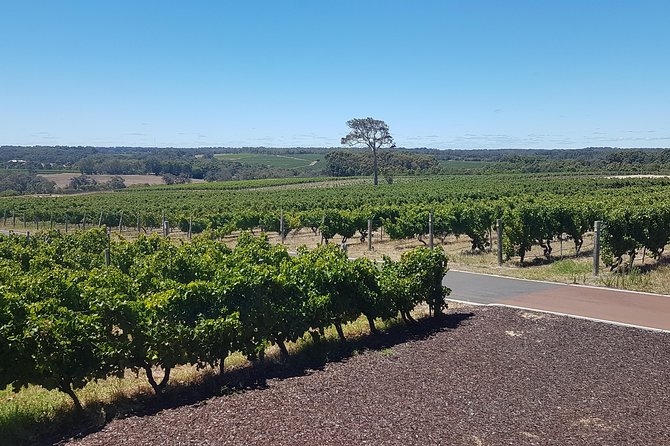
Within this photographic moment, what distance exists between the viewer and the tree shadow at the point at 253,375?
688 cm

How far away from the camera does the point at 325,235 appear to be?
2731cm

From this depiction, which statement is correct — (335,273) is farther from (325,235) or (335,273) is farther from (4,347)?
(325,235)

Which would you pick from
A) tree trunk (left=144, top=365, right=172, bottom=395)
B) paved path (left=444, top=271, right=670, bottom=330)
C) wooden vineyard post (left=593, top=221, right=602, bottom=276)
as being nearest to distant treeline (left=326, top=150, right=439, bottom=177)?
wooden vineyard post (left=593, top=221, right=602, bottom=276)

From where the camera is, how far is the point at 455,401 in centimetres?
700

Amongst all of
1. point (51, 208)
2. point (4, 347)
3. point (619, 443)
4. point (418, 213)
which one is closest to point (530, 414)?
point (619, 443)

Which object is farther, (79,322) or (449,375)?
(449,375)

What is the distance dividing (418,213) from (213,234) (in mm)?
13493

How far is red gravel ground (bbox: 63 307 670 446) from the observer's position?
19.8 ft

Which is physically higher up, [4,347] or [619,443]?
[4,347]

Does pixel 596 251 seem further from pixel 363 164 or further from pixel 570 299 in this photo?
pixel 363 164

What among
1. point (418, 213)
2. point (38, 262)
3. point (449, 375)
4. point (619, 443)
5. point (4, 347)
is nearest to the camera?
point (619, 443)

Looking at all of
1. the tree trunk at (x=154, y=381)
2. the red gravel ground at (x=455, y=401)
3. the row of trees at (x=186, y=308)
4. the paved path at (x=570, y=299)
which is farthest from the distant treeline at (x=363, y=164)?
the tree trunk at (x=154, y=381)

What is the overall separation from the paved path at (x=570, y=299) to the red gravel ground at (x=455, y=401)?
1.72 meters

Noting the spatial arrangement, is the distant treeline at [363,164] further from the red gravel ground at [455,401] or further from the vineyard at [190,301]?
the red gravel ground at [455,401]
